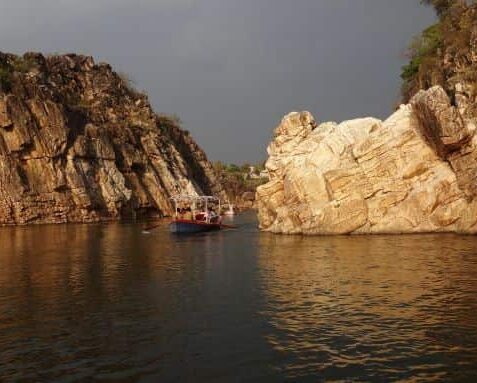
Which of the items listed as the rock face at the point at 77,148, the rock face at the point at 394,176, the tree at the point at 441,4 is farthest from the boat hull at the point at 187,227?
the tree at the point at 441,4

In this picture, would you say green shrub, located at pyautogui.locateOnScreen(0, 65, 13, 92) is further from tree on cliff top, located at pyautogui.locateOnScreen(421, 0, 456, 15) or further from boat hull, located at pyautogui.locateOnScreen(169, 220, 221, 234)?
tree on cliff top, located at pyautogui.locateOnScreen(421, 0, 456, 15)

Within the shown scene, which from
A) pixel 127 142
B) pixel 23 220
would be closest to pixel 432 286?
pixel 23 220

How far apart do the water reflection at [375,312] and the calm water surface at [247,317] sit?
0.21ft

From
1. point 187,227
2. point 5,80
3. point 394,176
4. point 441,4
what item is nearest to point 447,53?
point 441,4

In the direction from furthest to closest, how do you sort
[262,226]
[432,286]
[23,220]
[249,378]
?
[23,220] → [262,226] → [432,286] → [249,378]

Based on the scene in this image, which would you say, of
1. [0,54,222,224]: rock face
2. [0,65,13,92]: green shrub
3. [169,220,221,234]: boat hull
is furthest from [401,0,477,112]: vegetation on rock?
[0,65,13,92]: green shrub

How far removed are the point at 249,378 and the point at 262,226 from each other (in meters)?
49.4

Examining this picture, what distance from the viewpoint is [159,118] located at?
155 metres

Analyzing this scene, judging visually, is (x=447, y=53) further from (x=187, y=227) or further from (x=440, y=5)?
(x=187, y=227)

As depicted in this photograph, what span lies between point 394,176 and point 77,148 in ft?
231

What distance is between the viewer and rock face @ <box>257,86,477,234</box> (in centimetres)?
4512

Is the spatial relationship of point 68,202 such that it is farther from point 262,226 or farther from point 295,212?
point 295,212

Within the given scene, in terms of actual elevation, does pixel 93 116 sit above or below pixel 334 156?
above

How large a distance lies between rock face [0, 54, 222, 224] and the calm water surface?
194 ft
